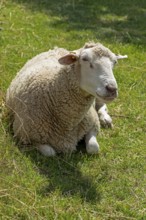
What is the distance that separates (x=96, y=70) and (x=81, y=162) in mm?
933

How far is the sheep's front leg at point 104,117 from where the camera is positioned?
5637 millimetres

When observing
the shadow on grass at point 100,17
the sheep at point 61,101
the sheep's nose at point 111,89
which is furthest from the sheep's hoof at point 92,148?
the shadow on grass at point 100,17

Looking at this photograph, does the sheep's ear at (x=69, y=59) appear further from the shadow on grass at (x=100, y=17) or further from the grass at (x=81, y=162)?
the shadow on grass at (x=100, y=17)

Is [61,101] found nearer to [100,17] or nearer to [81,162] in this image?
[81,162]

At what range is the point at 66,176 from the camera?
4633 millimetres

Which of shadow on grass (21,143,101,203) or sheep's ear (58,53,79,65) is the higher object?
sheep's ear (58,53,79,65)

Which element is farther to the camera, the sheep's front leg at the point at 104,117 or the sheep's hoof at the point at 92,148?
the sheep's front leg at the point at 104,117

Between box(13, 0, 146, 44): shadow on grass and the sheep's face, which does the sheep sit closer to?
the sheep's face

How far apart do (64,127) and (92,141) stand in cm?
32

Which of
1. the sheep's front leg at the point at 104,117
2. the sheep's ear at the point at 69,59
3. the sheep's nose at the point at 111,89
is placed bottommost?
the sheep's front leg at the point at 104,117

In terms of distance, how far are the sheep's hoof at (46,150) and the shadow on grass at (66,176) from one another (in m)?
0.04

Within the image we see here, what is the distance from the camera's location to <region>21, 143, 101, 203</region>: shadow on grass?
172 inches

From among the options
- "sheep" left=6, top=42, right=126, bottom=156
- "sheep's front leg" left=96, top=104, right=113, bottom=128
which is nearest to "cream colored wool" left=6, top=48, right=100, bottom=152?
"sheep" left=6, top=42, right=126, bottom=156

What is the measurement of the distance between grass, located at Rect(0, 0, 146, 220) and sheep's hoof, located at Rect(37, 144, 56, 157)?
49mm
